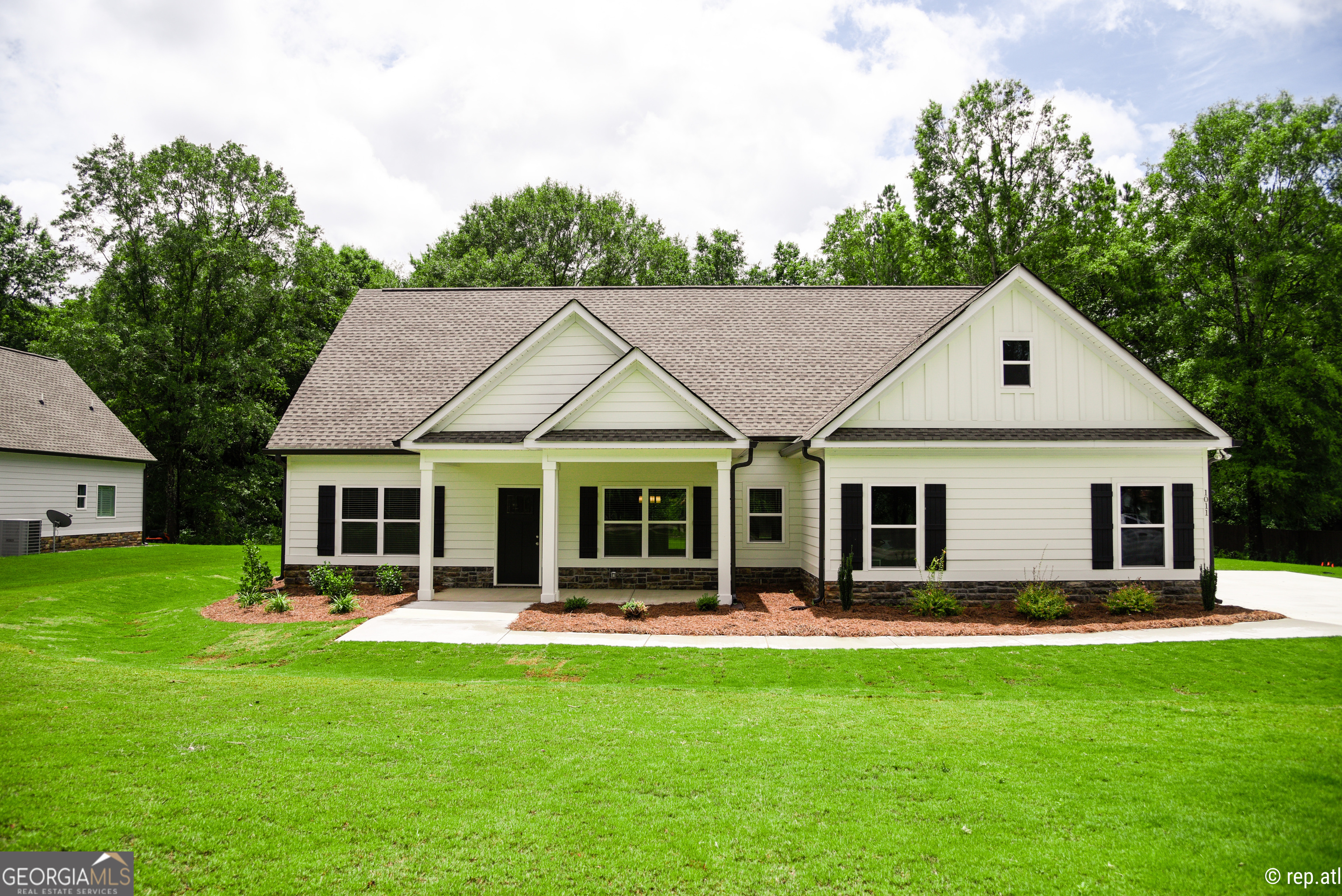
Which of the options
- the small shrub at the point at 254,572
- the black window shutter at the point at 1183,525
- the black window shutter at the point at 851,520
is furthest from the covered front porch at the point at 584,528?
the black window shutter at the point at 1183,525

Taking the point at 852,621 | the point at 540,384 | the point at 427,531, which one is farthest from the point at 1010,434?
the point at 427,531

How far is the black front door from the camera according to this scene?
1689 centimetres

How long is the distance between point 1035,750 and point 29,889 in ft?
23.8

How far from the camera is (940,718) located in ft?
25.1

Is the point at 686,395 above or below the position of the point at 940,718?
above

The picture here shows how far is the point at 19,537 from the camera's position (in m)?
23.2

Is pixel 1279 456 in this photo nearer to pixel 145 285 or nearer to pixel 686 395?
pixel 686 395

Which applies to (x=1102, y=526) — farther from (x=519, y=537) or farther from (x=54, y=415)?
(x=54, y=415)

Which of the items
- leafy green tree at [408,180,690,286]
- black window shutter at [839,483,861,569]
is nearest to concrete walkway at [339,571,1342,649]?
black window shutter at [839,483,861,569]

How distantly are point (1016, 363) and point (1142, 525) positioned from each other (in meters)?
3.92

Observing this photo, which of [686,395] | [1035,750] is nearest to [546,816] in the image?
[1035,750]

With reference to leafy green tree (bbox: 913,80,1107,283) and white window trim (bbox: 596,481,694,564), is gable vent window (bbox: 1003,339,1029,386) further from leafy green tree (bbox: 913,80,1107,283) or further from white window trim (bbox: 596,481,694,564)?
leafy green tree (bbox: 913,80,1107,283)

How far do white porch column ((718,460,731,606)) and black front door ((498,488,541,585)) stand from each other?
15.4ft

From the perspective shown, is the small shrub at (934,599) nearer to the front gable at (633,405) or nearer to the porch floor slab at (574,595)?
the porch floor slab at (574,595)
